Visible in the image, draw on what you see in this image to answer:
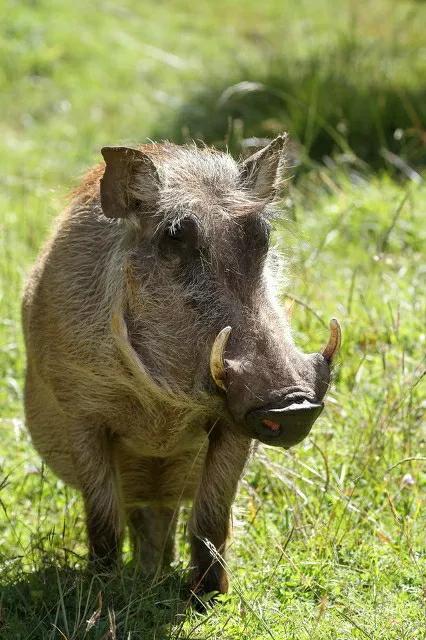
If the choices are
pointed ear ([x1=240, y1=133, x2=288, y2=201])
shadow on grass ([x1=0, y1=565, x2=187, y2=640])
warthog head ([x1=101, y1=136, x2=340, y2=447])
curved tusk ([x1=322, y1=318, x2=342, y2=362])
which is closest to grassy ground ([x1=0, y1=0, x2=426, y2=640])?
shadow on grass ([x1=0, y1=565, x2=187, y2=640])

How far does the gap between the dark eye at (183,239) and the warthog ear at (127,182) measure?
17 cm

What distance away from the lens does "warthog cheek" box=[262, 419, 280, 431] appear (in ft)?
10.8

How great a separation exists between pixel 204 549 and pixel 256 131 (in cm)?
561

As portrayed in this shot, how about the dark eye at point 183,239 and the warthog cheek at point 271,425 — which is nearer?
Result: the warthog cheek at point 271,425

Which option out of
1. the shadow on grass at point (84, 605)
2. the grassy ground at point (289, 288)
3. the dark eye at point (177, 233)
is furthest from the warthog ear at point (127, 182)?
the shadow on grass at point (84, 605)

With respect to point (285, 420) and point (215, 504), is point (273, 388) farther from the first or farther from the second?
point (215, 504)

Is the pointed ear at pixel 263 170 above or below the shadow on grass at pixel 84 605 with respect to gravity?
above

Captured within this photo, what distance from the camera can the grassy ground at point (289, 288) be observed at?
3.76 meters

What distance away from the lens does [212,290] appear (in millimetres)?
3650

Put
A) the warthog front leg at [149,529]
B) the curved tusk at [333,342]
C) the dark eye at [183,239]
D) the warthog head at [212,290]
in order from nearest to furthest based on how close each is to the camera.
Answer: the warthog head at [212,290]
the curved tusk at [333,342]
the dark eye at [183,239]
the warthog front leg at [149,529]

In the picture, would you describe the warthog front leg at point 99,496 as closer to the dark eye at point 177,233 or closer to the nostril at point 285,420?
the dark eye at point 177,233

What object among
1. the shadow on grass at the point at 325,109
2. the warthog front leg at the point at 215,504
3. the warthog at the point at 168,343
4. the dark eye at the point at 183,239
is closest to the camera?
the warthog at the point at 168,343

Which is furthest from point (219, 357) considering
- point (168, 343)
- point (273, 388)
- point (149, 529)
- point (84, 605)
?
point (149, 529)

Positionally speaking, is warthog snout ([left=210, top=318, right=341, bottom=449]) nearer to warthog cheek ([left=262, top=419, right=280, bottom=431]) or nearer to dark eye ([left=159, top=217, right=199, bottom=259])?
warthog cheek ([left=262, top=419, right=280, bottom=431])
